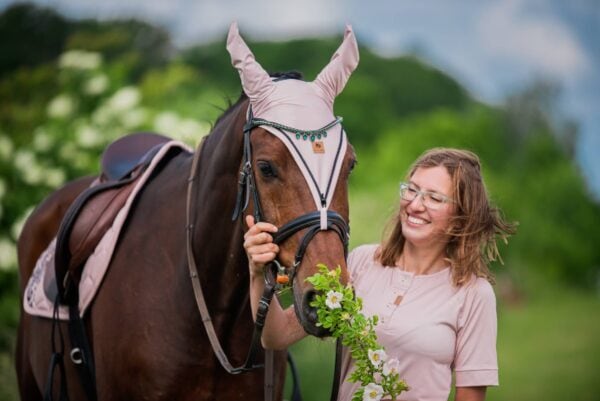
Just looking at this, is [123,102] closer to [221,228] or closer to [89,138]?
[89,138]

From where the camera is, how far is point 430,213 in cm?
310

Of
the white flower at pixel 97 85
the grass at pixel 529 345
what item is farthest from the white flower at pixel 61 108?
the grass at pixel 529 345

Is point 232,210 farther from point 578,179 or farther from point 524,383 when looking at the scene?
point 578,179

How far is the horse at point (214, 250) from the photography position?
282 cm

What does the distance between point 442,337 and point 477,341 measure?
0.12 meters

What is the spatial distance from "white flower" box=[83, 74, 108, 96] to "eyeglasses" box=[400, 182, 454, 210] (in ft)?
25.7

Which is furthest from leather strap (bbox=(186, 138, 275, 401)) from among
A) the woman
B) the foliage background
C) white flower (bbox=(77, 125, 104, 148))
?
white flower (bbox=(77, 125, 104, 148))

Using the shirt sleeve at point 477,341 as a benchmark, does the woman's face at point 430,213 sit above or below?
above

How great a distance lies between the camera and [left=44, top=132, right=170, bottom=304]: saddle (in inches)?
155

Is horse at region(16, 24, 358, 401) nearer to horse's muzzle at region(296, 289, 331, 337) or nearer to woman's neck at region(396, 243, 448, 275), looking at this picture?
horse's muzzle at region(296, 289, 331, 337)

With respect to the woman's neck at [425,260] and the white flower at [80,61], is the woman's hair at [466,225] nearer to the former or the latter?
the woman's neck at [425,260]

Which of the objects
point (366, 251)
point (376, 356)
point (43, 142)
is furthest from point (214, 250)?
point (43, 142)

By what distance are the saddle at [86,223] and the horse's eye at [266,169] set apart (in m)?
1.25

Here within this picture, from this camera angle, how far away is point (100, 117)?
375 inches
